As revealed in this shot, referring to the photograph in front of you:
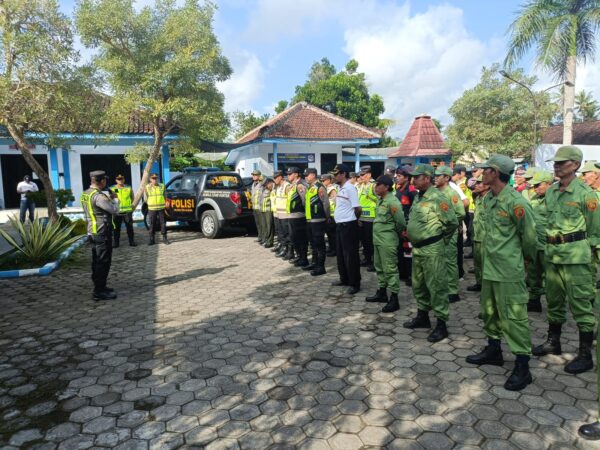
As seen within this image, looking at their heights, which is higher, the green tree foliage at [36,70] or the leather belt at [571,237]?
the green tree foliage at [36,70]

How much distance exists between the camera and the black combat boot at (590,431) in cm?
266

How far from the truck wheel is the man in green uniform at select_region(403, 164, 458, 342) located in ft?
24.9

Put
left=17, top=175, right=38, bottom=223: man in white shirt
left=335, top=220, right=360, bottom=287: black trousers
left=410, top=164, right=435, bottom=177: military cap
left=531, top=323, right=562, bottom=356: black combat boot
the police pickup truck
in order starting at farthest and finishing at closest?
left=17, top=175, right=38, bottom=223: man in white shirt → the police pickup truck → left=335, top=220, right=360, bottom=287: black trousers → left=410, top=164, right=435, bottom=177: military cap → left=531, top=323, right=562, bottom=356: black combat boot

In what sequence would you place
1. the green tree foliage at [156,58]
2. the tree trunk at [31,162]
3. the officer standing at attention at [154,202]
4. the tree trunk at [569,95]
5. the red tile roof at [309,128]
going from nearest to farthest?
the tree trunk at [31,162]
the officer standing at attention at [154,202]
the green tree foliage at [156,58]
the tree trunk at [569,95]
the red tile roof at [309,128]

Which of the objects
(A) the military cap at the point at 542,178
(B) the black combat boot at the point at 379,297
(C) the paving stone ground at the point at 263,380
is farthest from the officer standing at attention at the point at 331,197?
(A) the military cap at the point at 542,178

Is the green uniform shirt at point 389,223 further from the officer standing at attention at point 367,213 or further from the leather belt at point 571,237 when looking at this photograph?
the officer standing at attention at point 367,213

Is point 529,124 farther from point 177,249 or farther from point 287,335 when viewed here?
point 287,335

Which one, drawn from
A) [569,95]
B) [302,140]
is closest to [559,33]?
[569,95]

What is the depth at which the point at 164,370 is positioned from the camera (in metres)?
3.78

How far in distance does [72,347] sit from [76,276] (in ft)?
11.7

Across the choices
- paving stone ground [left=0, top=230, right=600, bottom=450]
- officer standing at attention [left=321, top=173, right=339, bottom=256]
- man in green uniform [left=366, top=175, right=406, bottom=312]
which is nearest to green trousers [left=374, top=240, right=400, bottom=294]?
man in green uniform [left=366, top=175, right=406, bottom=312]

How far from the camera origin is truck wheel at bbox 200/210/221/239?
11352 mm

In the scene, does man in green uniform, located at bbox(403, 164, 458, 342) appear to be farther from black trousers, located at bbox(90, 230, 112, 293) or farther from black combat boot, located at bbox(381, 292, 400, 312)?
black trousers, located at bbox(90, 230, 112, 293)

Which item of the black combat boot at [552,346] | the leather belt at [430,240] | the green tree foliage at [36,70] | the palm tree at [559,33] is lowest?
the black combat boot at [552,346]
